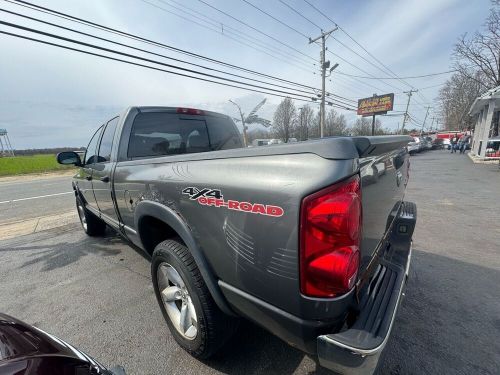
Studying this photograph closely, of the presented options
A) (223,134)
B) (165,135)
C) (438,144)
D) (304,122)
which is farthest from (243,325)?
(438,144)

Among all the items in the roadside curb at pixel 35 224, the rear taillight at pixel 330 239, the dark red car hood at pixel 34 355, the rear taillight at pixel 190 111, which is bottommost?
the roadside curb at pixel 35 224

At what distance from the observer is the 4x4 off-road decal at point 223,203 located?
1224mm

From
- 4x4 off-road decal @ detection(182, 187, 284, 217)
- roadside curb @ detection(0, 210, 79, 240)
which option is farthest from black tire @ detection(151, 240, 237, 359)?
roadside curb @ detection(0, 210, 79, 240)

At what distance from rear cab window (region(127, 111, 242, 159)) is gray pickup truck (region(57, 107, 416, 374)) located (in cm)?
66

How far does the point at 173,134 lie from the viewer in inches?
123

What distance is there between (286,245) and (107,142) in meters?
3.08

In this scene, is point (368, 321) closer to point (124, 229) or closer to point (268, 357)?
point (268, 357)

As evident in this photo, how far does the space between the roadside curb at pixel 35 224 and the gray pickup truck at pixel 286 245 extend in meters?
4.90

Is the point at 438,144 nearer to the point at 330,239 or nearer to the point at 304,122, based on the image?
the point at 304,122

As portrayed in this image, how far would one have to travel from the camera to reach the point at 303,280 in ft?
3.89

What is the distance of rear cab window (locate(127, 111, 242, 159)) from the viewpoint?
2.91 metres

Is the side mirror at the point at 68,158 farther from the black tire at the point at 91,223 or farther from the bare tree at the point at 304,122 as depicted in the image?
the bare tree at the point at 304,122

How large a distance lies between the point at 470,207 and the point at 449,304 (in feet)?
16.1

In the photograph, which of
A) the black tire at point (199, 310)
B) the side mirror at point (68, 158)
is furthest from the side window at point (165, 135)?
the side mirror at point (68, 158)
